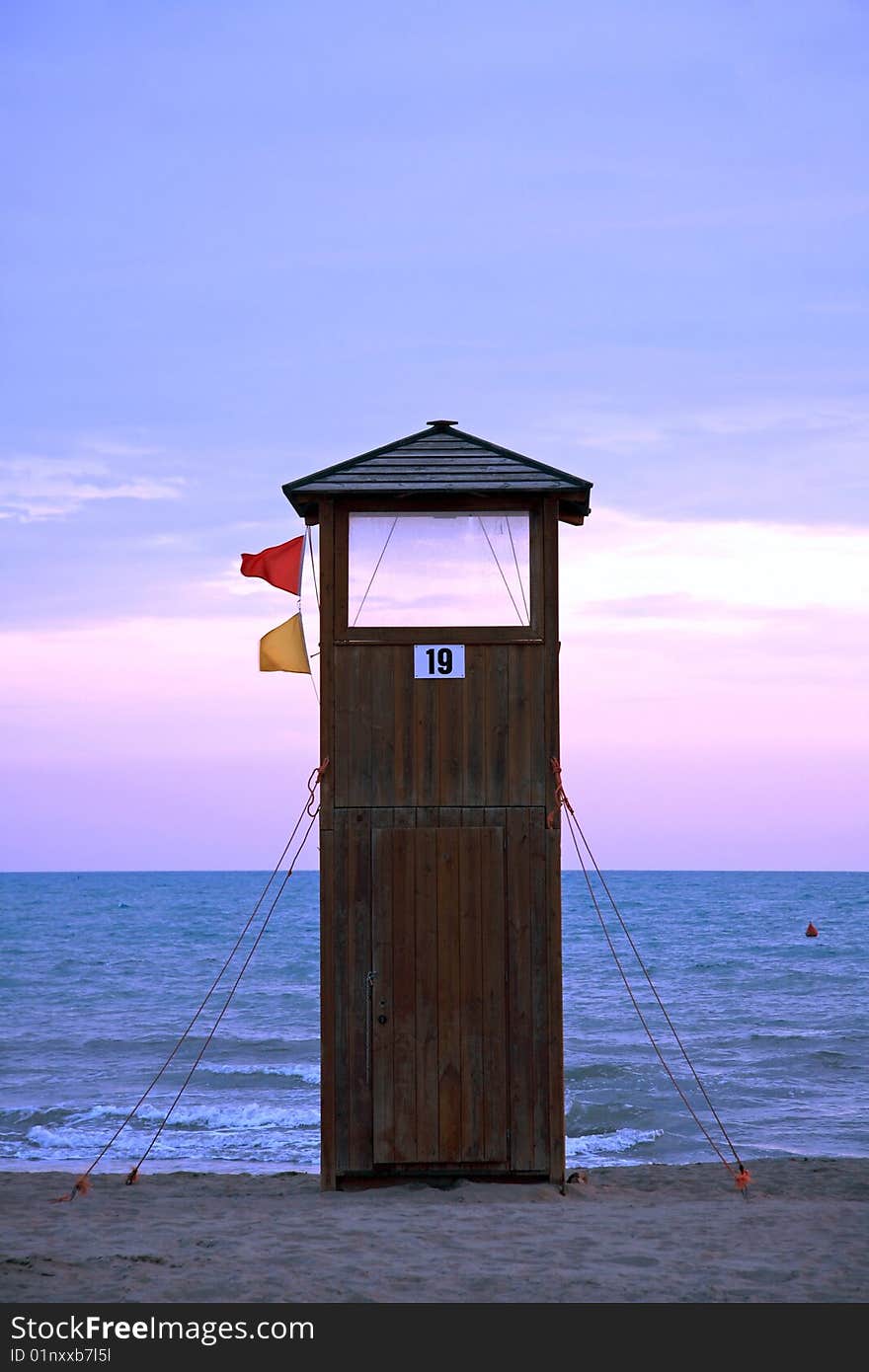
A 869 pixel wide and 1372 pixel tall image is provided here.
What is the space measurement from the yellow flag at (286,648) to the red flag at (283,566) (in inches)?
10.5

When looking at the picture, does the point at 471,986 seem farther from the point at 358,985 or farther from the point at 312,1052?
the point at 312,1052

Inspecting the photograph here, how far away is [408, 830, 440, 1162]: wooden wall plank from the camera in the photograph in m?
8.45

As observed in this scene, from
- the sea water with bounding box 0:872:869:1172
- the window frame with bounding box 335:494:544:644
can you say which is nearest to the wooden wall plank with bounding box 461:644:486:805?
the window frame with bounding box 335:494:544:644

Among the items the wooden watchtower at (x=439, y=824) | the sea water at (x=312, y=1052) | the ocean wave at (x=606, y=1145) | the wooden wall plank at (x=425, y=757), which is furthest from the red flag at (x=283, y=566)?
the ocean wave at (x=606, y=1145)

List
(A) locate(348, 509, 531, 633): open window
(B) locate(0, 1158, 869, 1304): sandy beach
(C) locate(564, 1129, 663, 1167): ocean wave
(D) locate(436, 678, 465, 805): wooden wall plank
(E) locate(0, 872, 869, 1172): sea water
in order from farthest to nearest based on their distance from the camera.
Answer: (E) locate(0, 872, 869, 1172): sea water
(C) locate(564, 1129, 663, 1167): ocean wave
(A) locate(348, 509, 531, 633): open window
(D) locate(436, 678, 465, 805): wooden wall plank
(B) locate(0, 1158, 869, 1304): sandy beach

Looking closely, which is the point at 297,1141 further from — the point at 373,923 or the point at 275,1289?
the point at 275,1289

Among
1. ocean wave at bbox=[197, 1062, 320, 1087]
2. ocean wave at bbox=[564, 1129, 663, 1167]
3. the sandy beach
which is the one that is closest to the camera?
the sandy beach

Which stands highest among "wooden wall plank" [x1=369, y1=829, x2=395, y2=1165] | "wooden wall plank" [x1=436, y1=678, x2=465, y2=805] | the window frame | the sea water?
the window frame

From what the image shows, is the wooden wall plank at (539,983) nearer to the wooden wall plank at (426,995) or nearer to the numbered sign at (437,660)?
the wooden wall plank at (426,995)

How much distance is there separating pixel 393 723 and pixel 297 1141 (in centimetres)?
661

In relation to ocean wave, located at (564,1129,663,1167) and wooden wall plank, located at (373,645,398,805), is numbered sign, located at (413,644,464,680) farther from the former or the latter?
ocean wave, located at (564,1129,663,1167)

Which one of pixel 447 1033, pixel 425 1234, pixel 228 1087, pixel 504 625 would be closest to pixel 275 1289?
pixel 425 1234

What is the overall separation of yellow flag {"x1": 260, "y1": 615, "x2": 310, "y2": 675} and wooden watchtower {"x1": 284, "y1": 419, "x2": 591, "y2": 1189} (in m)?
0.19

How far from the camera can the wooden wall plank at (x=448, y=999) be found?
845 cm
